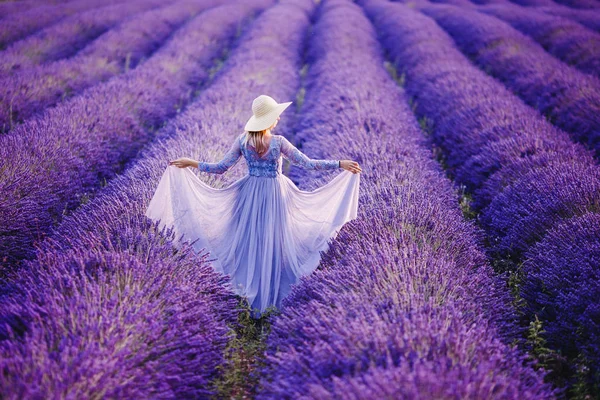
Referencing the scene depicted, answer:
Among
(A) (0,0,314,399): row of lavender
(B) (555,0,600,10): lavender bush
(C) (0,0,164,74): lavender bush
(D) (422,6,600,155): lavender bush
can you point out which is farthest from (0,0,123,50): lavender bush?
(B) (555,0,600,10): lavender bush

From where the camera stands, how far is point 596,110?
4.78 metres

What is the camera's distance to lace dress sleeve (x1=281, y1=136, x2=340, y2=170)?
2762 mm

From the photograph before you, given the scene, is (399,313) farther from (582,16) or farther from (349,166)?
(582,16)

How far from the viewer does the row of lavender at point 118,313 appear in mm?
1550

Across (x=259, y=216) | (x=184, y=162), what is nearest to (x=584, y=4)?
(x=259, y=216)

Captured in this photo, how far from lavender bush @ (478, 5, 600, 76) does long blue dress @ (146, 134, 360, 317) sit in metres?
5.77

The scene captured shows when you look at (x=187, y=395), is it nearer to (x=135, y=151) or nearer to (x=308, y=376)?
(x=308, y=376)

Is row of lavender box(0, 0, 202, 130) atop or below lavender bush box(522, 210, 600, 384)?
below

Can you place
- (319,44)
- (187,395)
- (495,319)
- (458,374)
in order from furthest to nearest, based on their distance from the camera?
(319,44), (495,319), (187,395), (458,374)

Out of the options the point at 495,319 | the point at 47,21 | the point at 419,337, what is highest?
the point at 419,337

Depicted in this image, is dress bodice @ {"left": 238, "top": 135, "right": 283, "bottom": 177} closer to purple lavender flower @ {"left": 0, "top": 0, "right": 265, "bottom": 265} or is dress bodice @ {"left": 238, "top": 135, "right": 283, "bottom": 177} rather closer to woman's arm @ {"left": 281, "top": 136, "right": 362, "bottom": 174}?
woman's arm @ {"left": 281, "top": 136, "right": 362, "bottom": 174}

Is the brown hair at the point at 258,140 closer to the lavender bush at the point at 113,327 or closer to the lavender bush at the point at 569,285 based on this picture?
the lavender bush at the point at 113,327

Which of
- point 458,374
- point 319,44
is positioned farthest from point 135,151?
point 319,44

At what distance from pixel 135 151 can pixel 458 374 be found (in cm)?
421
